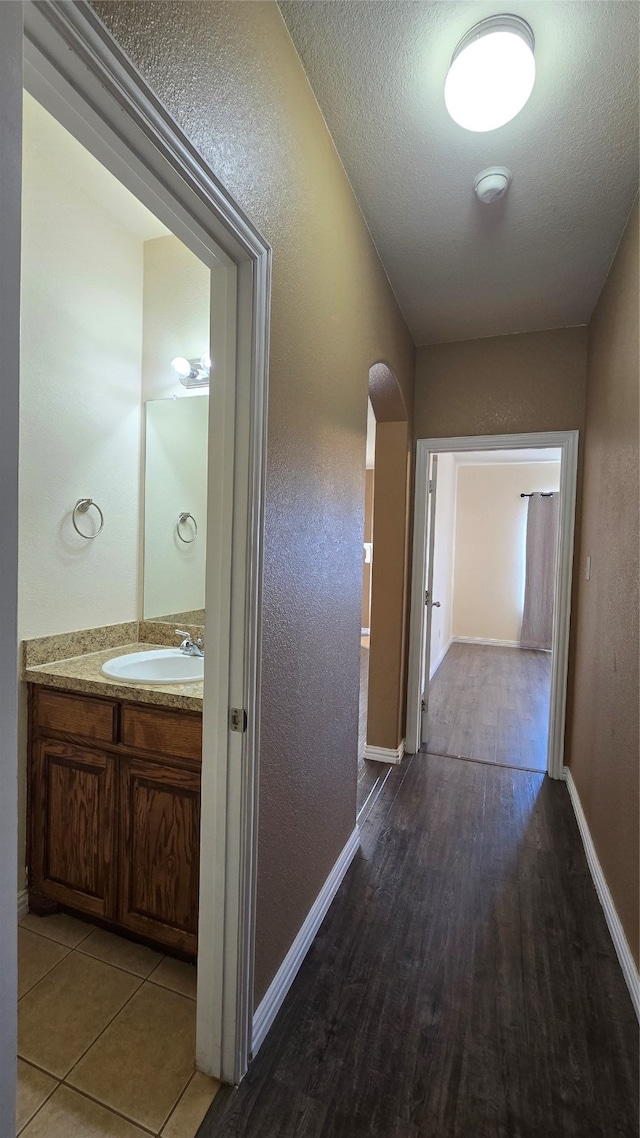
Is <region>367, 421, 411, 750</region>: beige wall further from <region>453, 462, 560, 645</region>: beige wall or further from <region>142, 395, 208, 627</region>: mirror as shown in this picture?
<region>453, 462, 560, 645</region>: beige wall

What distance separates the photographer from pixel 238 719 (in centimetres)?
116

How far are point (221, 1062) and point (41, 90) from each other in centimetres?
196

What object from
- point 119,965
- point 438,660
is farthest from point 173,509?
point 438,660

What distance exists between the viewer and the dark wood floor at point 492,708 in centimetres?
327

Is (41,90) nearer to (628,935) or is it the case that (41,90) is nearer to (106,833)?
(106,833)

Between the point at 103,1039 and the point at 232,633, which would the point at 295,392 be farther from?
the point at 103,1039

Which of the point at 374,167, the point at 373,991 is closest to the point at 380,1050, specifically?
the point at 373,991

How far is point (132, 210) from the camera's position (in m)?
2.02

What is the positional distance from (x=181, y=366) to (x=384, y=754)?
8.10 feet

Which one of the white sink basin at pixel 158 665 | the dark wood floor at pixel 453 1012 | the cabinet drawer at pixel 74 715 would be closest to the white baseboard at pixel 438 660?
the dark wood floor at pixel 453 1012

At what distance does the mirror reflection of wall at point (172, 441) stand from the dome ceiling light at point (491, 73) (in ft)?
4.00

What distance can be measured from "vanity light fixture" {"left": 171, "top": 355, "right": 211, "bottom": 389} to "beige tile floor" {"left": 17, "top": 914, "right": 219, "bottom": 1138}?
2.16 metres

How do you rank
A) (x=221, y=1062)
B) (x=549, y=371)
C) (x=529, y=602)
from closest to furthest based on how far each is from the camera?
(x=221, y=1062) → (x=549, y=371) → (x=529, y=602)

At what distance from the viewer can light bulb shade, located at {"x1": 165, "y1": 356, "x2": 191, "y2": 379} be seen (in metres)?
2.17
